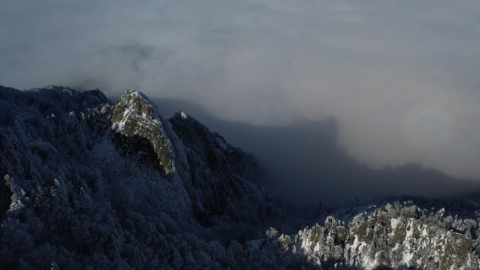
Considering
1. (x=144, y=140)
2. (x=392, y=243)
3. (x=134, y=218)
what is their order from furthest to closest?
(x=144, y=140) < (x=392, y=243) < (x=134, y=218)

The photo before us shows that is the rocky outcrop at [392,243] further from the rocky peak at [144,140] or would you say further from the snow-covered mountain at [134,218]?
the rocky peak at [144,140]

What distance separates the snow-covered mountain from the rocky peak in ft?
1.22

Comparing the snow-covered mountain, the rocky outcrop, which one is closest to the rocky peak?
the snow-covered mountain

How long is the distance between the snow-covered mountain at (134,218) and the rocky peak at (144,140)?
14.7 inches

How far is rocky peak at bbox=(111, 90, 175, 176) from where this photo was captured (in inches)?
6767

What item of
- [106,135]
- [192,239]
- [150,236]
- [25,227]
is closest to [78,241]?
[25,227]

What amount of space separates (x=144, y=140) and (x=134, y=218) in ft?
136

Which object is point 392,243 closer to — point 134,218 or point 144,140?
point 134,218

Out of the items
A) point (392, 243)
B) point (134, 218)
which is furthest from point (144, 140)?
point (392, 243)

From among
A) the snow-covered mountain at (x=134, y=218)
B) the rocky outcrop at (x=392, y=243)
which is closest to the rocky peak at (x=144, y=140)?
the snow-covered mountain at (x=134, y=218)

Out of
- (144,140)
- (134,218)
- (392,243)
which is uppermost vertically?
(144,140)

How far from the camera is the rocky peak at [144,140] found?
171875 mm

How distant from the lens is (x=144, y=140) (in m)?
173

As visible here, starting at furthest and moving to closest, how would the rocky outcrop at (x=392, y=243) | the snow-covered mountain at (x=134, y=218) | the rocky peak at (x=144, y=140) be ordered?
1. the rocky peak at (x=144, y=140)
2. the rocky outcrop at (x=392, y=243)
3. the snow-covered mountain at (x=134, y=218)
